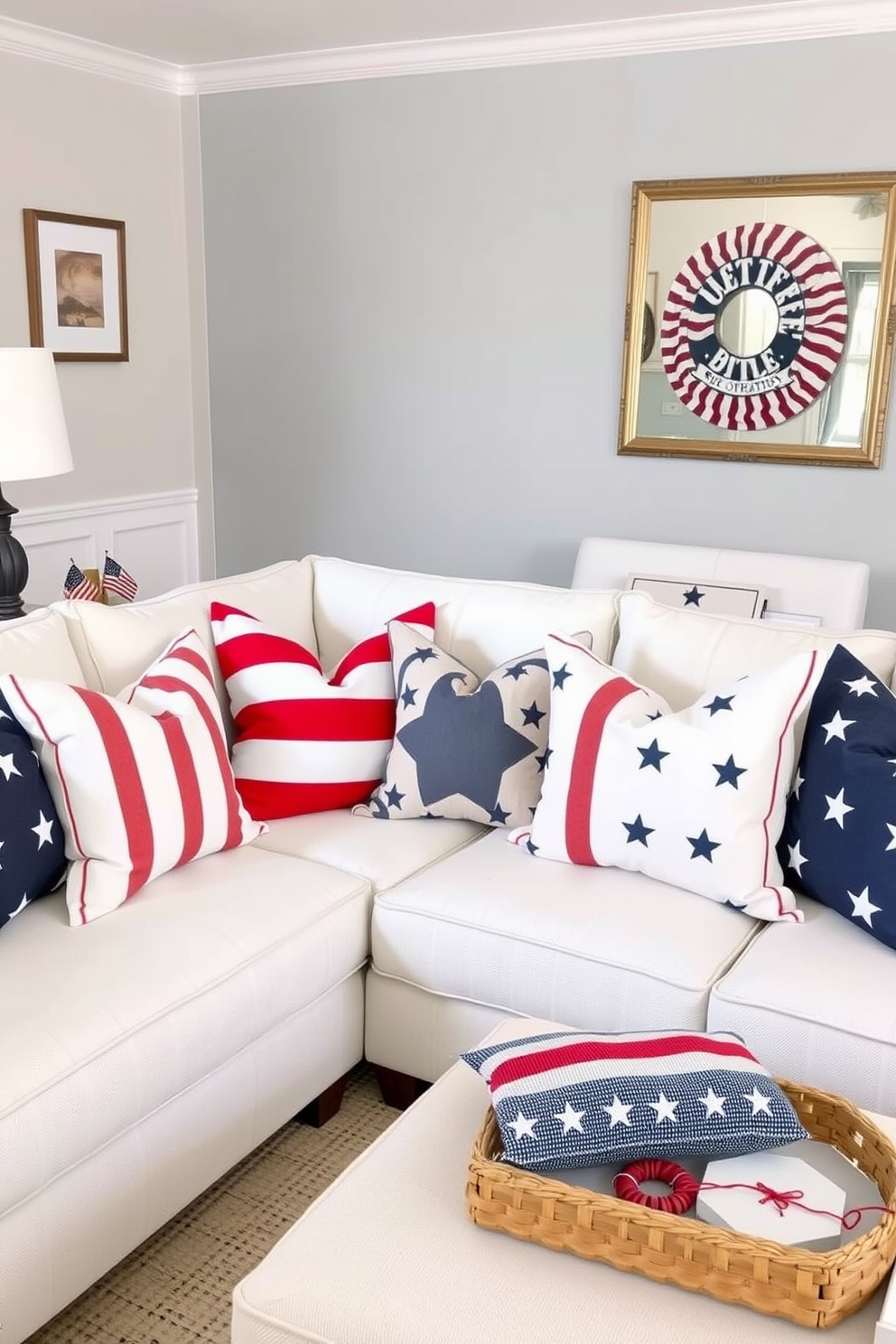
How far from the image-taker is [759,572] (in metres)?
3.53

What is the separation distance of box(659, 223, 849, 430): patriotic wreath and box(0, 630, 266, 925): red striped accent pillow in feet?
7.55

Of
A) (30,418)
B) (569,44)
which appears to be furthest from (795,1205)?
(569,44)

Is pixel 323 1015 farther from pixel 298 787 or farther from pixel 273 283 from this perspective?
pixel 273 283

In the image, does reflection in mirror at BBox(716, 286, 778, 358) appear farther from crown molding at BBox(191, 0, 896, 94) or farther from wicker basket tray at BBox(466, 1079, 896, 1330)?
wicker basket tray at BBox(466, 1079, 896, 1330)

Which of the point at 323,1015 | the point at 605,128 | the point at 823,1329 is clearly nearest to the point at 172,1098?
the point at 323,1015

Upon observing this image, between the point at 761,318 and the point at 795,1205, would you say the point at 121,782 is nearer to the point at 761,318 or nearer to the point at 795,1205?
the point at 795,1205

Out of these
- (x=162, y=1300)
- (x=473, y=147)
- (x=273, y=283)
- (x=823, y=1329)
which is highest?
(x=473, y=147)

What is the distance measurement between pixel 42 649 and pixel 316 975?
2.50ft

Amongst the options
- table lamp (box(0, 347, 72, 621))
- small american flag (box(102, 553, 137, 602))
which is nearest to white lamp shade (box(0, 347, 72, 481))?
table lamp (box(0, 347, 72, 621))

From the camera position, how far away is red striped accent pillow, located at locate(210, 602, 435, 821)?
7.88 feet

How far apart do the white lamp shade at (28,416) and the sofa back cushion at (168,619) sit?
50cm

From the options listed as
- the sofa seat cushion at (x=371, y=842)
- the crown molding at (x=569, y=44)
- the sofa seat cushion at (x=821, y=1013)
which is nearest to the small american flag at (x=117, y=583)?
the sofa seat cushion at (x=371, y=842)

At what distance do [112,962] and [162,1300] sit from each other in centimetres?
48

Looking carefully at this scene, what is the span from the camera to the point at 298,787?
2.41 meters
